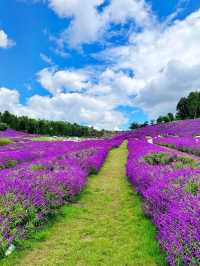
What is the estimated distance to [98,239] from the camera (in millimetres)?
5855

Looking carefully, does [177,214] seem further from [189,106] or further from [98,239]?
[189,106]

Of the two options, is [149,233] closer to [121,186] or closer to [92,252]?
[92,252]

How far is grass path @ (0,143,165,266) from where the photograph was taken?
16.2 feet

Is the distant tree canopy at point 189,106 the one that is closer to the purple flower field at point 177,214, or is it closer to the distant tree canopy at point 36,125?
the distant tree canopy at point 36,125

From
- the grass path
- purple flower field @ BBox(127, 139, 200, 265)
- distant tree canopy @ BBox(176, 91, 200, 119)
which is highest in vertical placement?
distant tree canopy @ BBox(176, 91, 200, 119)

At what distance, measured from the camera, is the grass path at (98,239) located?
16.2 ft

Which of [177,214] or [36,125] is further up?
[36,125]

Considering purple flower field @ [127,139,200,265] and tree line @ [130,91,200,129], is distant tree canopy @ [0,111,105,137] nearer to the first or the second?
tree line @ [130,91,200,129]

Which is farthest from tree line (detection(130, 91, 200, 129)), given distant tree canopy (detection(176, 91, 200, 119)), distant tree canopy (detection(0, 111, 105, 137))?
distant tree canopy (detection(0, 111, 105, 137))

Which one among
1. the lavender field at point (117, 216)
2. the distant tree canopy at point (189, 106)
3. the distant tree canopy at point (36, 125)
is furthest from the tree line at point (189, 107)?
the lavender field at point (117, 216)

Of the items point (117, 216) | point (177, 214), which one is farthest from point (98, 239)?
point (177, 214)

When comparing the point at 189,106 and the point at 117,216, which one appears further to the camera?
the point at 189,106

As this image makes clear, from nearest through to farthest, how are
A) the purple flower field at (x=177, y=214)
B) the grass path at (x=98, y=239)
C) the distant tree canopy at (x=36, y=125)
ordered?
the purple flower field at (x=177, y=214) → the grass path at (x=98, y=239) → the distant tree canopy at (x=36, y=125)

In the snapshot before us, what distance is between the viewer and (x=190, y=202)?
5.01 m
